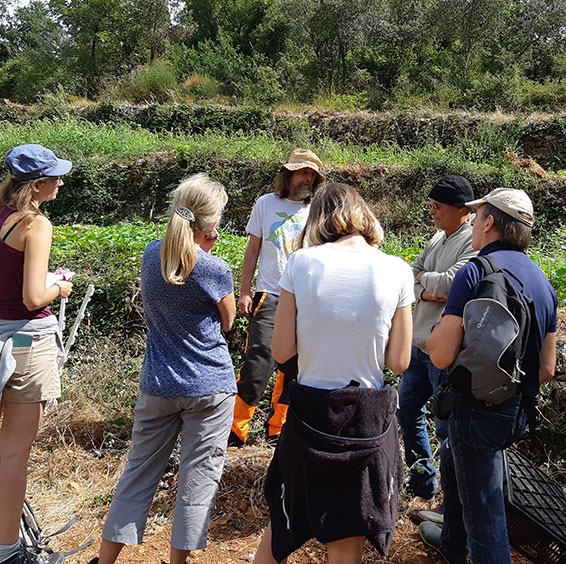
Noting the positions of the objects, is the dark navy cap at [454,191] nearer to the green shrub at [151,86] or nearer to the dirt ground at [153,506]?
the dirt ground at [153,506]

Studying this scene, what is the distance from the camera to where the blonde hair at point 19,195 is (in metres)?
2.58

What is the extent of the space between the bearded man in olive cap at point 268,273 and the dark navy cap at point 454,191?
107 centimetres

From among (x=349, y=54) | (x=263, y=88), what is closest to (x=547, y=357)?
(x=263, y=88)

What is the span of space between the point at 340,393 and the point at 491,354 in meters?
0.61

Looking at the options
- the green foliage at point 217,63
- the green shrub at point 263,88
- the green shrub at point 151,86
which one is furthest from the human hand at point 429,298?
the green shrub at point 151,86

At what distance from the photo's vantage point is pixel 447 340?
7.10ft

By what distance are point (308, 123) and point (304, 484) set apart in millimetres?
13557

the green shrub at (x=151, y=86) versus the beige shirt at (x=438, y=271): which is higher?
the green shrub at (x=151, y=86)

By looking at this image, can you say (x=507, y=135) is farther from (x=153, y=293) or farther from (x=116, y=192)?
(x=153, y=293)

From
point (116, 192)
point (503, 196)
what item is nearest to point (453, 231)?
point (503, 196)

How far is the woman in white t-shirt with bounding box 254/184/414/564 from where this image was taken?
192 centimetres

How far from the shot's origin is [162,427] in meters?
2.55

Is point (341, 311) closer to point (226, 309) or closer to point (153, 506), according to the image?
point (226, 309)

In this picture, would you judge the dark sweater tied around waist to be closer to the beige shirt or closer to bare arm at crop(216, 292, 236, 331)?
bare arm at crop(216, 292, 236, 331)
